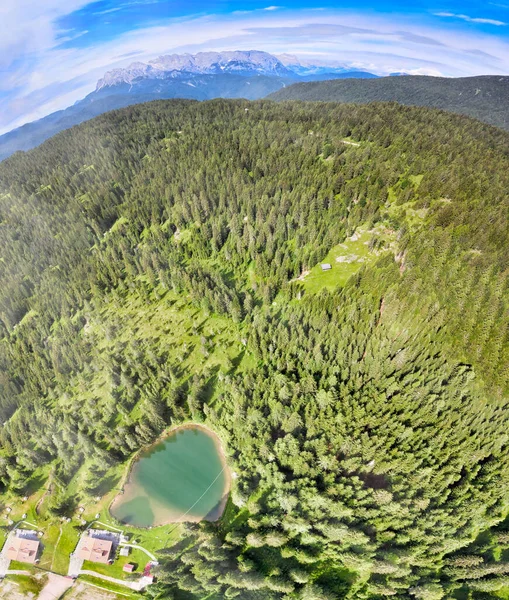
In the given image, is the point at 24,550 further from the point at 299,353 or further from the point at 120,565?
the point at 299,353

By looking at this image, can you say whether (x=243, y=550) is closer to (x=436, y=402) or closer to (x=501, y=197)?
(x=436, y=402)

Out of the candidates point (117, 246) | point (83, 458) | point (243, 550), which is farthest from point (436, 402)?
point (117, 246)

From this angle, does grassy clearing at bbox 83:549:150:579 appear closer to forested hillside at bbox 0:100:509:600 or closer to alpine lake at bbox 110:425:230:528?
alpine lake at bbox 110:425:230:528

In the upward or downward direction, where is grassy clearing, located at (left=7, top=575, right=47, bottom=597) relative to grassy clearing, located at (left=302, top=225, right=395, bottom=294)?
downward

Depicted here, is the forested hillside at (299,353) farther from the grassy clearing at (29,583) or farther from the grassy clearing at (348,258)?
the grassy clearing at (29,583)

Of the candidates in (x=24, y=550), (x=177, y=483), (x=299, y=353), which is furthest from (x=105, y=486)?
(x=299, y=353)

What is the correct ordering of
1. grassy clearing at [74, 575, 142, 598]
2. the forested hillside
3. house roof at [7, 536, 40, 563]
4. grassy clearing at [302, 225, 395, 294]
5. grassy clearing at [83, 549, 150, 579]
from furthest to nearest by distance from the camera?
grassy clearing at [302, 225, 395, 294]
house roof at [7, 536, 40, 563]
grassy clearing at [83, 549, 150, 579]
grassy clearing at [74, 575, 142, 598]
the forested hillside

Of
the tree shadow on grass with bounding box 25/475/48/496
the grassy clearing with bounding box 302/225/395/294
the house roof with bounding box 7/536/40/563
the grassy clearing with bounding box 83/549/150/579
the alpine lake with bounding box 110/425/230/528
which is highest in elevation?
the grassy clearing with bounding box 302/225/395/294

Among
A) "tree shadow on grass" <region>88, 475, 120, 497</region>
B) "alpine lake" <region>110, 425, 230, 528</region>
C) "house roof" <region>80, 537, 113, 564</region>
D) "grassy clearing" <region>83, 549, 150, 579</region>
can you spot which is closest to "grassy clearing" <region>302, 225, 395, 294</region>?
"alpine lake" <region>110, 425, 230, 528</region>
